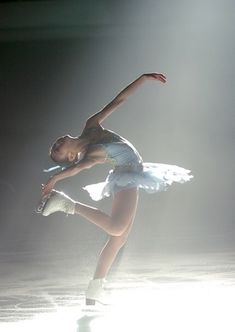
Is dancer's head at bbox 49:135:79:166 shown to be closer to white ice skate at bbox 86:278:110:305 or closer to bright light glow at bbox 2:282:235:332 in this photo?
white ice skate at bbox 86:278:110:305

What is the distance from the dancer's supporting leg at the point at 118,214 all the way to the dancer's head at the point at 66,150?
0.40 meters

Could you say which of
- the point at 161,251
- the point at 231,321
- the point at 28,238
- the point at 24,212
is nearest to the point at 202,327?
the point at 231,321

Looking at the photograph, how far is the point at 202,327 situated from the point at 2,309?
2.07 metres

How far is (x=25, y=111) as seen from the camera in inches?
1331

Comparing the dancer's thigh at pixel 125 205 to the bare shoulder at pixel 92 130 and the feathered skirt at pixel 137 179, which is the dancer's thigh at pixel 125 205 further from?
the bare shoulder at pixel 92 130

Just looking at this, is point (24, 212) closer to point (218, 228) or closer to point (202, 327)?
point (218, 228)

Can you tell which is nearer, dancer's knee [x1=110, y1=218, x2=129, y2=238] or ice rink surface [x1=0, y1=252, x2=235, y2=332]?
ice rink surface [x1=0, y1=252, x2=235, y2=332]

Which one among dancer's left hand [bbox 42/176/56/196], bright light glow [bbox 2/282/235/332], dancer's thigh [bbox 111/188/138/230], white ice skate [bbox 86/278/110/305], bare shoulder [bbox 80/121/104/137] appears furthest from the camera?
bare shoulder [bbox 80/121/104/137]

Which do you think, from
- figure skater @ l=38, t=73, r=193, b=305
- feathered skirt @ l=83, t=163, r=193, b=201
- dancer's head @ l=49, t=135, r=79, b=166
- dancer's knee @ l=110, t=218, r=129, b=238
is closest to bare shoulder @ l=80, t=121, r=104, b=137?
figure skater @ l=38, t=73, r=193, b=305

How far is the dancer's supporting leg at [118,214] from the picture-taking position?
7254 mm

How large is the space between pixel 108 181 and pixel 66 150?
42 centimetres

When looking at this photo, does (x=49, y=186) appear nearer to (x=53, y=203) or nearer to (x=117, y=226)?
(x=53, y=203)

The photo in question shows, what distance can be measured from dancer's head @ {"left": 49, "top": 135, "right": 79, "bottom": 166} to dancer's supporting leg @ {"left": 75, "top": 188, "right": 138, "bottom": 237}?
40 cm

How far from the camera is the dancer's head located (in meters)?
7.44
